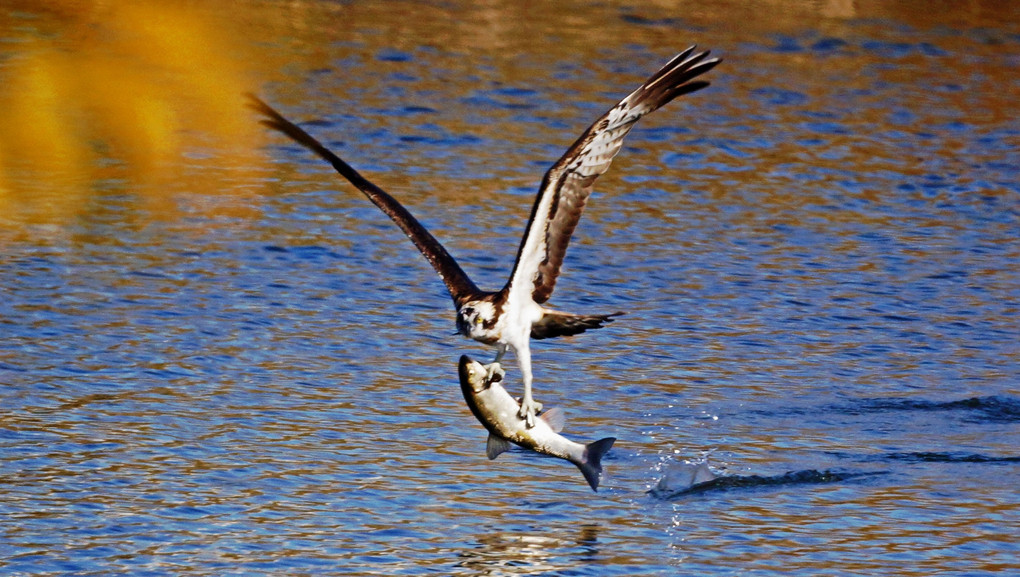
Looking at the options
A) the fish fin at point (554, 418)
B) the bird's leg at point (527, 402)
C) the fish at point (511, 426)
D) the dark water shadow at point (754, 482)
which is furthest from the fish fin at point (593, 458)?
the dark water shadow at point (754, 482)

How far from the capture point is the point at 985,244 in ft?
48.0

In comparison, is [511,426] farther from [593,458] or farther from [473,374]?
[593,458]

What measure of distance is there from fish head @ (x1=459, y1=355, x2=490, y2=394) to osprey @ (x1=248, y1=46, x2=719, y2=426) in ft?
0.18

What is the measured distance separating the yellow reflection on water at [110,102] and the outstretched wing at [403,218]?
18.3 feet

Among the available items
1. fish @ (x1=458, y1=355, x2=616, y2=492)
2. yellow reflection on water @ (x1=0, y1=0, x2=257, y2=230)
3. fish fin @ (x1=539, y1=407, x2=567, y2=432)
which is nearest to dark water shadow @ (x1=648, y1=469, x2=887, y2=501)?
fish @ (x1=458, y1=355, x2=616, y2=492)

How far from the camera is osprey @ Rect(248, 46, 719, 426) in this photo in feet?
26.5

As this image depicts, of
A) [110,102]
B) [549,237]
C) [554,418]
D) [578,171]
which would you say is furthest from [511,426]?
[110,102]

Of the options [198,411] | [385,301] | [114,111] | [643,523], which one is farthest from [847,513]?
[114,111]

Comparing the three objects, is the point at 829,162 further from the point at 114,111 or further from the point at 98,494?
the point at 98,494

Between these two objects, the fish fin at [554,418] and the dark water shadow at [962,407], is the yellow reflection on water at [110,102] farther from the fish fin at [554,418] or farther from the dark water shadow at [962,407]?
the fish fin at [554,418]

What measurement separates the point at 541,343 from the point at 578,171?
12.8ft

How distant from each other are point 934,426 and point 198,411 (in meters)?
4.33

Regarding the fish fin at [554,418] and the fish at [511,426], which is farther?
the fish fin at [554,418]

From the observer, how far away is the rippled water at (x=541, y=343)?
8539mm
